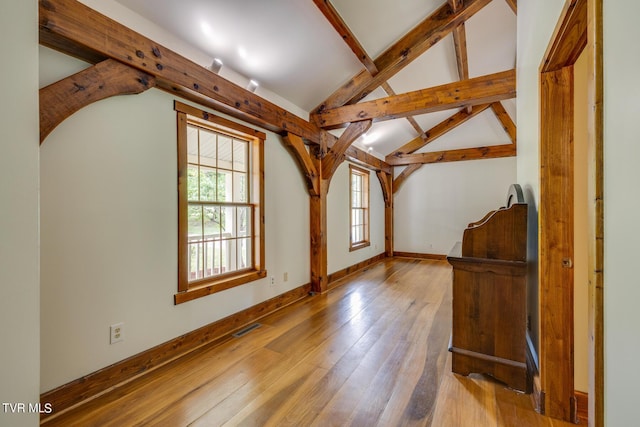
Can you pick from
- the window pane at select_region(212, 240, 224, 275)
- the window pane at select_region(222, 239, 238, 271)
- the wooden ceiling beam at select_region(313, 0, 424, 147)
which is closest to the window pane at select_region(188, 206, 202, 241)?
→ the window pane at select_region(212, 240, 224, 275)

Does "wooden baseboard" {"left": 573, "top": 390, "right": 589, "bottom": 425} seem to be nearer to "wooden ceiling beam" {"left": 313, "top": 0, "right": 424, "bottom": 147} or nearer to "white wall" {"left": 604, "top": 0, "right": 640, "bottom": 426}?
"white wall" {"left": 604, "top": 0, "right": 640, "bottom": 426}

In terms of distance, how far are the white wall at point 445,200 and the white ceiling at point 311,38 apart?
2.41 m

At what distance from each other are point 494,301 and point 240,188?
258 cm

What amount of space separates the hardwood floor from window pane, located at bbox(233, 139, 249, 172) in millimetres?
1725

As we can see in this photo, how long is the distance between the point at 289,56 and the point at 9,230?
2621mm

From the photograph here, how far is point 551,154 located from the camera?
157cm

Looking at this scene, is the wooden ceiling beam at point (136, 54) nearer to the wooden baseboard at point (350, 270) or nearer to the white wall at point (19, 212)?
the white wall at point (19, 212)

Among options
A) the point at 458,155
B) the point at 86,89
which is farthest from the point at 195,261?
the point at 458,155

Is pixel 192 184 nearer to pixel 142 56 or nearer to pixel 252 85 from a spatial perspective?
pixel 142 56

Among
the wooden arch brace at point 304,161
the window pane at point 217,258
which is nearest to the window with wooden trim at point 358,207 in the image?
the wooden arch brace at point 304,161

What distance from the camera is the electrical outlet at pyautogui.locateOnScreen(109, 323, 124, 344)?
188 centimetres

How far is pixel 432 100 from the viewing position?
3.22 metres

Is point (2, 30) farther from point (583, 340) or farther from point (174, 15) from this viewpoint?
point (583, 340)

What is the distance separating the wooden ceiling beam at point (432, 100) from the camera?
2.99 metres
